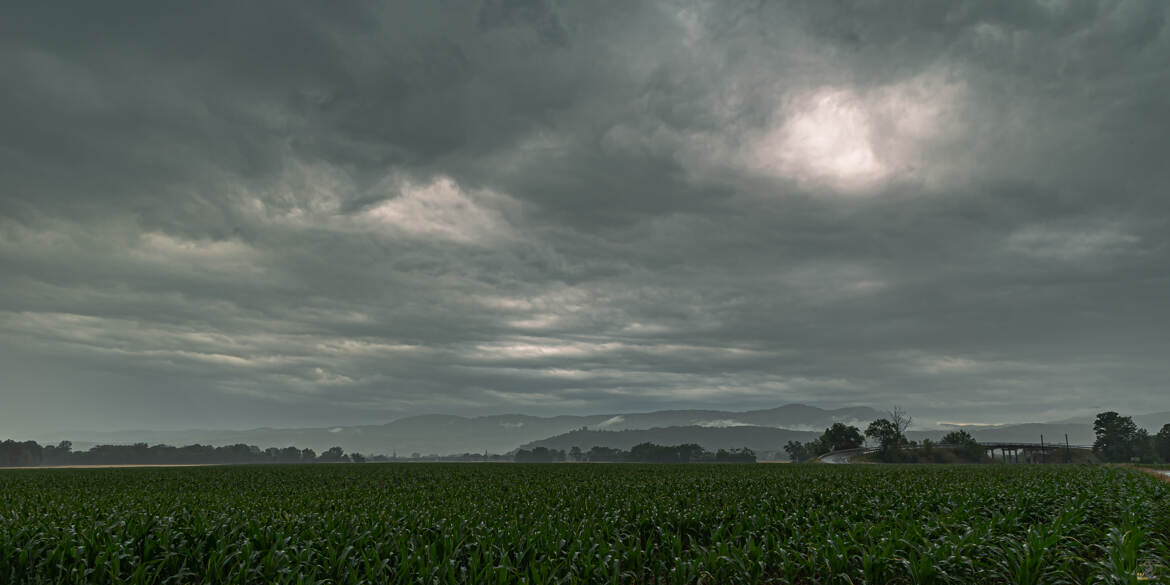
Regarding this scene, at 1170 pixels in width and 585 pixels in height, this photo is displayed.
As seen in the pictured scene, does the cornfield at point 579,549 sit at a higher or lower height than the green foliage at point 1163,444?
higher

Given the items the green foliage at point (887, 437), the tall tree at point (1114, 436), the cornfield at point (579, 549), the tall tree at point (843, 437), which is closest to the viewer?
the cornfield at point (579, 549)

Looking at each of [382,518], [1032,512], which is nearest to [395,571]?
[382,518]

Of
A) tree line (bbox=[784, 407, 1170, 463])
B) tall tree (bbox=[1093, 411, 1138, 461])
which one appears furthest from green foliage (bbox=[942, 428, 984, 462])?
tall tree (bbox=[1093, 411, 1138, 461])

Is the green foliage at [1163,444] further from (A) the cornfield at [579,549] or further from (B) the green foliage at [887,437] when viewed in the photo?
(A) the cornfield at [579,549]

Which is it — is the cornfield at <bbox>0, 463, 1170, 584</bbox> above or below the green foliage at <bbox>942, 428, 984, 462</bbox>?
above

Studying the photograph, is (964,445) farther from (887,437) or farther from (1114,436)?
(1114,436)

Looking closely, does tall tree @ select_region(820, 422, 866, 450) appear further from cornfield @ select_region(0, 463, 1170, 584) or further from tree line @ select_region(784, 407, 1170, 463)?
cornfield @ select_region(0, 463, 1170, 584)

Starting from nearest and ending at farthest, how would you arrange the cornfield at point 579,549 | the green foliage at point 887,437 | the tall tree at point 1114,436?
the cornfield at point 579,549
the green foliage at point 887,437
the tall tree at point 1114,436

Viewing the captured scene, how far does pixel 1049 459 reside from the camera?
6481 inches

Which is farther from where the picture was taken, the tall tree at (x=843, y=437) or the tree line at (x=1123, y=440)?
the tall tree at (x=843, y=437)

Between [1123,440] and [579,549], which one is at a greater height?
[579,549]

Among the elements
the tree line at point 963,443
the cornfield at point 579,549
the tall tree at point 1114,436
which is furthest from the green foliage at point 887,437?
the cornfield at point 579,549

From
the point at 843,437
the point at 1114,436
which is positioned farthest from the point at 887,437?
the point at 1114,436

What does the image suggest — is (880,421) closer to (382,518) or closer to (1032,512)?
(1032,512)
